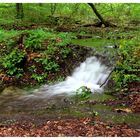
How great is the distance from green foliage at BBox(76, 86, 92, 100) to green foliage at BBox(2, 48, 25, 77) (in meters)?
2.26

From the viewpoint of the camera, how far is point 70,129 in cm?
710

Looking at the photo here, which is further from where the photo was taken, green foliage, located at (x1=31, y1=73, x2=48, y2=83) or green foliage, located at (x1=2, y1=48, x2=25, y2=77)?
green foliage, located at (x1=2, y1=48, x2=25, y2=77)

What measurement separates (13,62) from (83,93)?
2.90 meters

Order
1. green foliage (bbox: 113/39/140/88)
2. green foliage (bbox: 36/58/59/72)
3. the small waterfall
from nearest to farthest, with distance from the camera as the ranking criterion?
green foliage (bbox: 113/39/140/88) < the small waterfall < green foliage (bbox: 36/58/59/72)

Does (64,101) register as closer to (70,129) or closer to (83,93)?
(83,93)

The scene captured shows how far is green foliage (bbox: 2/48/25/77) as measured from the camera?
11645 millimetres

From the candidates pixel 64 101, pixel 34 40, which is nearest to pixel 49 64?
pixel 34 40

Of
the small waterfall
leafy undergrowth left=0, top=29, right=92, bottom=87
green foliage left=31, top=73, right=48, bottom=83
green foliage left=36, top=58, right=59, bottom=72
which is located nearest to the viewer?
the small waterfall

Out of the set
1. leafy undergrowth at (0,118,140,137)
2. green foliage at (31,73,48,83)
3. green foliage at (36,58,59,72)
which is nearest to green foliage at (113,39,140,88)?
green foliage at (36,58,59,72)

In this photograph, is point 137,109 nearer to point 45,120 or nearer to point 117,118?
point 117,118

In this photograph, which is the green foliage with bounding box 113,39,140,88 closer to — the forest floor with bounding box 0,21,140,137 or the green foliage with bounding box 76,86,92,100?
the green foliage with bounding box 76,86,92,100

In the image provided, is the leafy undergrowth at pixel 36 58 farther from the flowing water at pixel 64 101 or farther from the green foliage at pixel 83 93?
the green foliage at pixel 83 93

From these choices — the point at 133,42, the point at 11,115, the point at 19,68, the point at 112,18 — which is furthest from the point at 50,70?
the point at 112,18

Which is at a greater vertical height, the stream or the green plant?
the green plant
